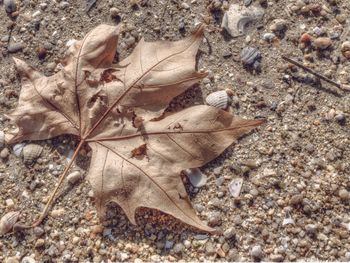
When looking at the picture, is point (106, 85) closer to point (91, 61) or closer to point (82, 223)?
point (91, 61)

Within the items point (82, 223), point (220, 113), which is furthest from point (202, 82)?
point (82, 223)

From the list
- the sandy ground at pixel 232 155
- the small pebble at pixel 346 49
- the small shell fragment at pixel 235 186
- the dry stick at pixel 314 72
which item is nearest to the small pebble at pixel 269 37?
the sandy ground at pixel 232 155

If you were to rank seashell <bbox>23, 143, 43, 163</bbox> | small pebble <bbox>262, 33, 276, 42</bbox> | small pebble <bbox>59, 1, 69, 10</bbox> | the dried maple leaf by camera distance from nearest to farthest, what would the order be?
the dried maple leaf < seashell <bbox>23, 143, 43, 163</bbox> < small pebble <bbox>262, 33, 276, 42</bbox> < small pebble <bbox>59, 1, 69, 10</bbox>

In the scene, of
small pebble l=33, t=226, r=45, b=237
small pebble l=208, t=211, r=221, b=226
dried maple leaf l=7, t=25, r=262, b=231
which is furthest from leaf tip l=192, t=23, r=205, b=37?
small pebble l=33, t=226, r=45, b=237

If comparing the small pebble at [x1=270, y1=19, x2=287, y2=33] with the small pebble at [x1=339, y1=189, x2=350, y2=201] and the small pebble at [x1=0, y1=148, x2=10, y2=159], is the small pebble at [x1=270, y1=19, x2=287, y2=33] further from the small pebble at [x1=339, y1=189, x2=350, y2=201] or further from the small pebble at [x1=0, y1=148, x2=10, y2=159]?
the small pebble at [x1=0, y1=148, x2=10, y2=159]

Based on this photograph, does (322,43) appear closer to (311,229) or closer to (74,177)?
(311,229)

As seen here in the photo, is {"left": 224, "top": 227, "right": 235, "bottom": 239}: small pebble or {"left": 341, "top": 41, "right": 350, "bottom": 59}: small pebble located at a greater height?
{"left": 341, "top": 41, "right": 350, "bottom": 59}: small pebble
